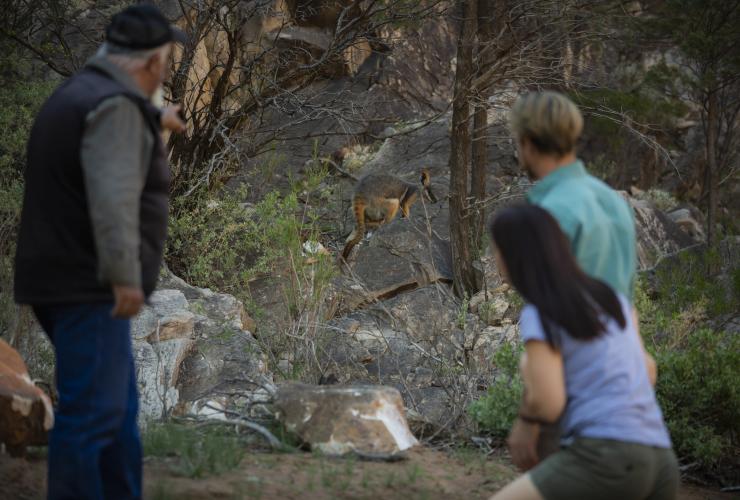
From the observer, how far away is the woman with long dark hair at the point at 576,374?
246 cm

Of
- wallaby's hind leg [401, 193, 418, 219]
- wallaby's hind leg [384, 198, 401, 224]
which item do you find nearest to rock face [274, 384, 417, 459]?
wallaby's hind leg [384, 198, 401, 224]

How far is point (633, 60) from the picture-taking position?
2367 cm

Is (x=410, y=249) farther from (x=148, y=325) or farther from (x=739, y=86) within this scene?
(x=739, y=86)

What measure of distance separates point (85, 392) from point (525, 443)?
52.7 inches

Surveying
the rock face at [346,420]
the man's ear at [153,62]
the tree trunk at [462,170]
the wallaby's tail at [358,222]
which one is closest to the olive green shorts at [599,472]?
the man's ear at [153,62]

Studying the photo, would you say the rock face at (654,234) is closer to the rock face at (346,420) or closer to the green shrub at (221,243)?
the green shrub at (221,243)

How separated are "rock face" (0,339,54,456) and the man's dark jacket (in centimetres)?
135

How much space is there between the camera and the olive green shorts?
249 cm

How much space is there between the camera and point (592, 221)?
8.50 feet

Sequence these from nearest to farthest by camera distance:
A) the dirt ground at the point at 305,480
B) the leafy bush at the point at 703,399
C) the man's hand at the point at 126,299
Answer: the man's hand at the point at 126,299
the dirt ground at the point at 305,480
the leafy bush at the point at 703,399

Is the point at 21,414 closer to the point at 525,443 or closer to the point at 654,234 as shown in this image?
the point at 525,443

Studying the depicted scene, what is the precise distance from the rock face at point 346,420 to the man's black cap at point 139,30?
83.4 inches

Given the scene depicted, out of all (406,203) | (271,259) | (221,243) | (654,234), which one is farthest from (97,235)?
(654,234)

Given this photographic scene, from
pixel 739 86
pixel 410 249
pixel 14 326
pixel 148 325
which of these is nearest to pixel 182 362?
pixel 148 325
